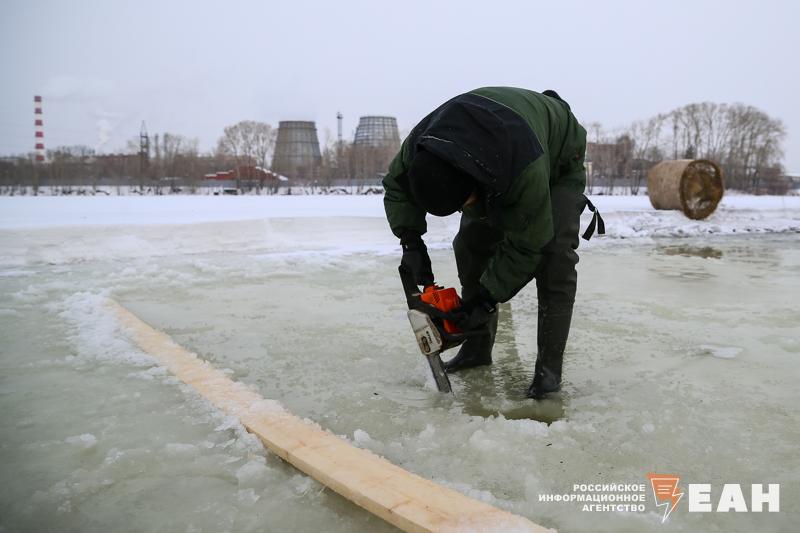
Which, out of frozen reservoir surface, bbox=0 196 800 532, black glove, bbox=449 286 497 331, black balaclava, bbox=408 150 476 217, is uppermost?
black balaclava, bbox=408 150 476 217

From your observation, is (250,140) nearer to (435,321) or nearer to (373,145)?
(373,145)

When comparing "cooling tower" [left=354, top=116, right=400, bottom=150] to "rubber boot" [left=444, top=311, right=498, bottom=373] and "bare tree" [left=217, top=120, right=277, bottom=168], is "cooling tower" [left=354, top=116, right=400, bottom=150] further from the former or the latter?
"rubber boot" [left=444, top=311, right=498, bottom=373]

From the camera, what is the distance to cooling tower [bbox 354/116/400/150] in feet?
220

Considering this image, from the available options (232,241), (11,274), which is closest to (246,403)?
(11,274)

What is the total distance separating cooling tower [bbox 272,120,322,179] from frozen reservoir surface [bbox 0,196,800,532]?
60.5 meters

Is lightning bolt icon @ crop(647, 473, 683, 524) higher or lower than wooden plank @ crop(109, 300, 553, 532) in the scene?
lower

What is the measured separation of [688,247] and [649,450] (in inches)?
321

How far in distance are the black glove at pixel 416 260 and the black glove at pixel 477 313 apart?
0.32 metres

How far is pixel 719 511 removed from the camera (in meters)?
1.73

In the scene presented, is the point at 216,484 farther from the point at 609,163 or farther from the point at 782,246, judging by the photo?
the point at 609,163

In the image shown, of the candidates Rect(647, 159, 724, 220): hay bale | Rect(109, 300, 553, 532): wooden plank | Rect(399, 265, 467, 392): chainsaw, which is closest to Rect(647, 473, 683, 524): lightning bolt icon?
Rect(109, 300, 553, 532): wooden plank

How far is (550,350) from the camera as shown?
264cm

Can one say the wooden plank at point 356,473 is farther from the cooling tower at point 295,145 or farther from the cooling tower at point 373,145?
the cooling tower at point 295,145

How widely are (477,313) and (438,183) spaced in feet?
2.01
